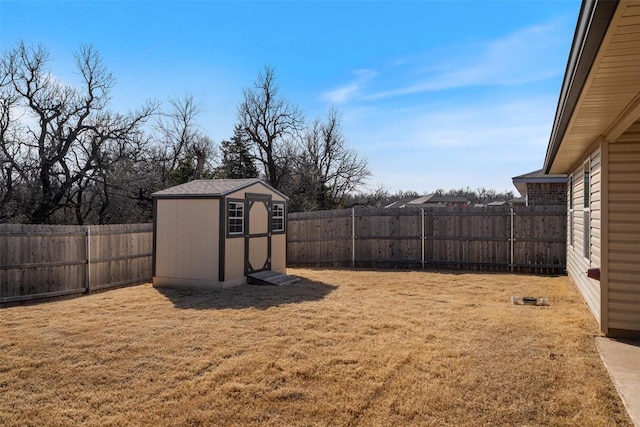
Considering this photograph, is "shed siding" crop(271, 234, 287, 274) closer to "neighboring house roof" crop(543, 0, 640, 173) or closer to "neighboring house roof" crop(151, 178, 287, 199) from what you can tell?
"neighboring house roof" crop(151, 178, 287, 199)

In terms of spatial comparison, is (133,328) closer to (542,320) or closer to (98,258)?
(98,258)

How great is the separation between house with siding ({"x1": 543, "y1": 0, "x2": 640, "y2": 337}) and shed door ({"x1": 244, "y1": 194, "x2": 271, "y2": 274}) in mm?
6162

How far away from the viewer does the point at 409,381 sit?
368 cm

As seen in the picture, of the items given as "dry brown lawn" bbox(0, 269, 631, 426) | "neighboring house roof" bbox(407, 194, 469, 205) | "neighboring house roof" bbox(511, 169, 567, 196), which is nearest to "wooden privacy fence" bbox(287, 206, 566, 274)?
"neighboring house roof" bbox(511, 169, 567, 196)

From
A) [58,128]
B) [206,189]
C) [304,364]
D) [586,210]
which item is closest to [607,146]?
[586,210]

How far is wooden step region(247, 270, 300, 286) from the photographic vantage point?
9367 millimetres

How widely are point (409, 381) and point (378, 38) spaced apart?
9354 millimetres

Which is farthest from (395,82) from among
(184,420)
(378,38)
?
(184,420)

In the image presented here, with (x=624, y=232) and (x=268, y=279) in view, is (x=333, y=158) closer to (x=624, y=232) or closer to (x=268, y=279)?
(x=268, y=279)

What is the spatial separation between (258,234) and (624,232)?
7.11 metres

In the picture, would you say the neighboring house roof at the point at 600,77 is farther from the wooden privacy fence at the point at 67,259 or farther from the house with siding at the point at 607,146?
the wooden privacy fence at the point at 67,259

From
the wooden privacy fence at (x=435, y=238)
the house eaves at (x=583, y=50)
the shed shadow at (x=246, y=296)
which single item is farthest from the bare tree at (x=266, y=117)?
the house eaves at (x=583, y=50)

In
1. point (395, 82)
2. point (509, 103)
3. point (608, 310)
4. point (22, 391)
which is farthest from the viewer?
point (395, 82)

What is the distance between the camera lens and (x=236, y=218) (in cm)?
927
